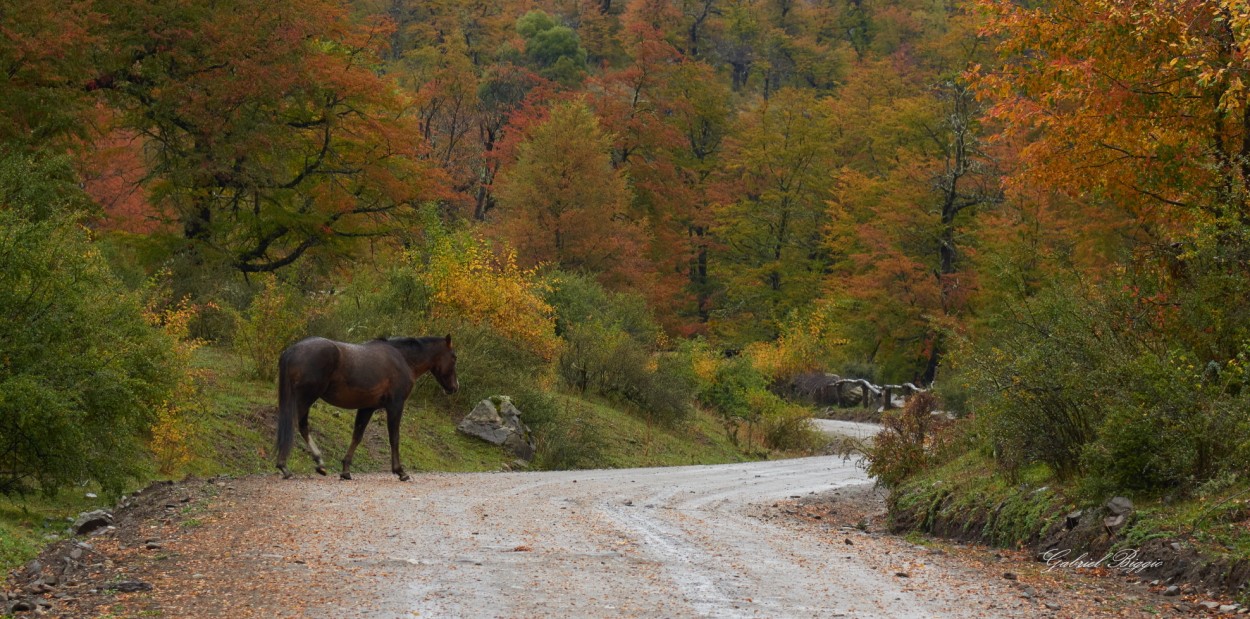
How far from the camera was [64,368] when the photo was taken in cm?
1207

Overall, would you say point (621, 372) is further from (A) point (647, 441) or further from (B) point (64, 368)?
(B) point (64, 368)

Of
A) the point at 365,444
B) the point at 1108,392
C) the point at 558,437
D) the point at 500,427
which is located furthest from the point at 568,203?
the point at 1108,392

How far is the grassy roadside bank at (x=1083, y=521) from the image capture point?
9.14 metres

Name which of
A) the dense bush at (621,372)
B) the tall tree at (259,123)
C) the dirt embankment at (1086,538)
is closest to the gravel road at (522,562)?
the dirt embankment at (1086,538)

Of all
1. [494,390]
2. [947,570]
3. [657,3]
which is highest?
[657,3]

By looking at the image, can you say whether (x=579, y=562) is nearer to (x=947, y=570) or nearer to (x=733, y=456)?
(x=947, y=570)

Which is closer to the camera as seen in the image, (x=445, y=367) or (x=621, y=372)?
(x=445, y=367)

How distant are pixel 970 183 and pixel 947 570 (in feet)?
145

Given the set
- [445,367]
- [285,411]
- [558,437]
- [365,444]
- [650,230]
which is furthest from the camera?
[650,230]

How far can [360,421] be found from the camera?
1794 cm

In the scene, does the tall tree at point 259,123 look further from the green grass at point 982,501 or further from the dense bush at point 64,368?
the green grass at point 982,501

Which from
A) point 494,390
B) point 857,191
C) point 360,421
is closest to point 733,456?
point 494,390

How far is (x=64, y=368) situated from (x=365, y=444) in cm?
961

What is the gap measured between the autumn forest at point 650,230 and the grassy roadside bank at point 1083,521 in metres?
0.31
